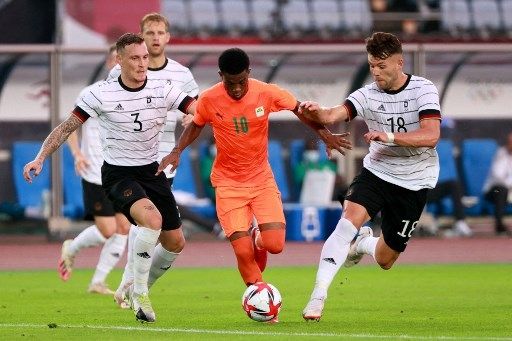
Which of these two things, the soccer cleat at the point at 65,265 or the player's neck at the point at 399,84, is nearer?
the player's neck at the point at 399,84

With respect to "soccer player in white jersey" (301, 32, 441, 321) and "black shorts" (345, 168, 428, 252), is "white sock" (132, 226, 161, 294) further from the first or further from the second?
"black shorts" (345, 168, 428, 252)

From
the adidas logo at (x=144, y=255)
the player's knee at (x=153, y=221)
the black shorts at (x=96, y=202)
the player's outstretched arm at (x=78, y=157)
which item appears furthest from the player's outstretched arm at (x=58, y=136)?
the black shorts at (x=96, y=202)

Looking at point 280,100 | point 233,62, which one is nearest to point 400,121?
point 280,100

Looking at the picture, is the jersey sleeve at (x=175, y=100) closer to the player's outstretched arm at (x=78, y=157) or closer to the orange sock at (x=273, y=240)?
the orange sock at (x=273, y=240)

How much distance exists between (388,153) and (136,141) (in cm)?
204

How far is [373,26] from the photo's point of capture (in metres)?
36.2

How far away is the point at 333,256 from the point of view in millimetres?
12250

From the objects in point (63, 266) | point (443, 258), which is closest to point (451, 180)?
point (443, 258)

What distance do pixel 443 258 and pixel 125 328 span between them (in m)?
9.97

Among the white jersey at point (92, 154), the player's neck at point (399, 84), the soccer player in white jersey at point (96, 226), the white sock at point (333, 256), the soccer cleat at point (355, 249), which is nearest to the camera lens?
the white sock at point (333, 256)

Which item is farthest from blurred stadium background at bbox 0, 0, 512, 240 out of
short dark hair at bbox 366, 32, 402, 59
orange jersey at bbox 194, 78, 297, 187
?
short dark hair at bbox 366, 32, 402, 59

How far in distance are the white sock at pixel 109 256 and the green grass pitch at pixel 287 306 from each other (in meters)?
0.29

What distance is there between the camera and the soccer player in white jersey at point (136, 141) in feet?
40.9

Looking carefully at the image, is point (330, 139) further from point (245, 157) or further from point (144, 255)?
point (144, 255)
